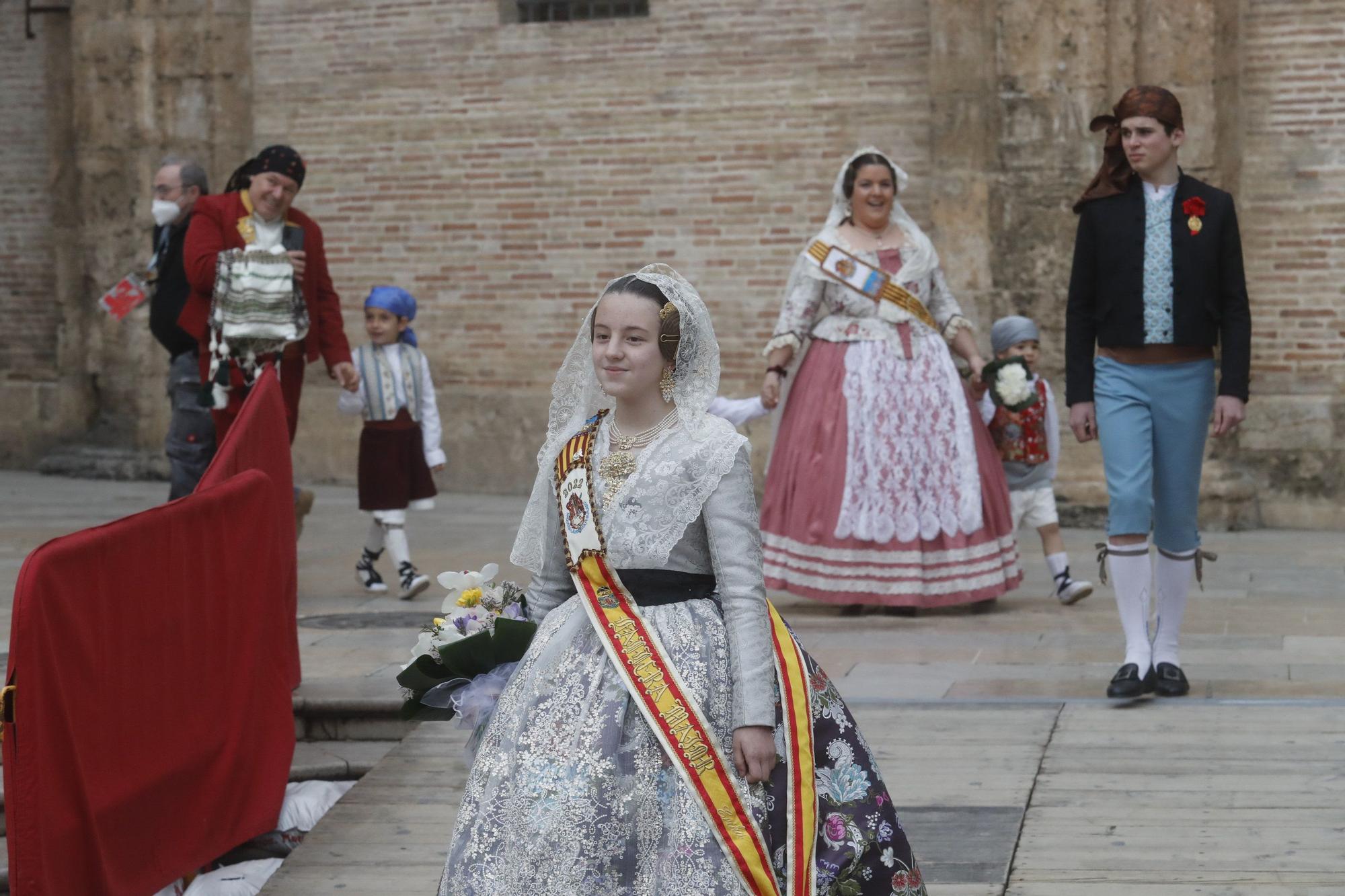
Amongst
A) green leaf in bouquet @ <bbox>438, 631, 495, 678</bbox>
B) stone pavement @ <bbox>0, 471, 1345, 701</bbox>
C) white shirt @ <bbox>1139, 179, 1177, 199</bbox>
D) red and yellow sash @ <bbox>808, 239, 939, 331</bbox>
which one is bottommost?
stone pavement @ <bbox>0, 471, 1345, 701</bbox>

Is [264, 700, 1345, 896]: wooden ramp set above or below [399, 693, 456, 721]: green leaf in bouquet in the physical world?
below

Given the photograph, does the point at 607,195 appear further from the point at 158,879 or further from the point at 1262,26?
the point at 158,879

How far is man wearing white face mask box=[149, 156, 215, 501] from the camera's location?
7.99 metres

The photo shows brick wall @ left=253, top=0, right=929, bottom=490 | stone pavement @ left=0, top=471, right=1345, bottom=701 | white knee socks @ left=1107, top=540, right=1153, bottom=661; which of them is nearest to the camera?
white knee socks @ left=1107, top=540, right=1153, bottom=661

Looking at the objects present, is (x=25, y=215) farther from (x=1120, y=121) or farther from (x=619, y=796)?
(x=619, y=796)

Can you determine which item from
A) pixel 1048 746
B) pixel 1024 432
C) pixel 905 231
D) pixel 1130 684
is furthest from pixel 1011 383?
pixel 1048 746

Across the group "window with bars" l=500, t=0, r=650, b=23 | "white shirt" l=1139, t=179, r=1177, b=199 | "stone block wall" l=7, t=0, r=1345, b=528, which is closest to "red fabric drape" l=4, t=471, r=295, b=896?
"white shirt" l=1139, t=179, r=1177, b=199

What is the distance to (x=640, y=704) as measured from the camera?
3326 millimetres

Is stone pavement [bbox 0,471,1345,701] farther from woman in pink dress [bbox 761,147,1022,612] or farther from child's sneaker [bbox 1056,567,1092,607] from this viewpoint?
woman in pink dress [bbox 761,147,1022,612]

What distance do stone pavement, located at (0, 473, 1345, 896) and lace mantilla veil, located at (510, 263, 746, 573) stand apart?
128 cm

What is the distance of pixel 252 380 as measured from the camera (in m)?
7.75

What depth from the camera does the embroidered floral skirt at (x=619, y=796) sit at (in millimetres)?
3270

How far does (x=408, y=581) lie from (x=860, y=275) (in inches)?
93.1

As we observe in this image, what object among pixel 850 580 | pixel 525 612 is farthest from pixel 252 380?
pixel 525 612
